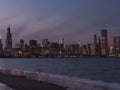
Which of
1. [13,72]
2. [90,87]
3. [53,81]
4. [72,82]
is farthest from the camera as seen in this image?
[13,72]

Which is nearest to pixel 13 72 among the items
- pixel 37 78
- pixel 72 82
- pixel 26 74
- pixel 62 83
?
pixel 26 74

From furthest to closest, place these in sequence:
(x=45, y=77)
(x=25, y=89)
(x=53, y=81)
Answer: (x=45, y=77) < (x=53, y=81) < (x=25, y=89)

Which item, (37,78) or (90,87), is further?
(37,78)

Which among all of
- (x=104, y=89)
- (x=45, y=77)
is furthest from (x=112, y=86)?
(x=45, y=77)

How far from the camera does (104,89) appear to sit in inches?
586

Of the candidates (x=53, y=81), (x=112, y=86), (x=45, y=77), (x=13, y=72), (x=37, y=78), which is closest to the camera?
(x=112, y=86)

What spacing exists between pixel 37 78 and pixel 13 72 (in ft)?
38.6

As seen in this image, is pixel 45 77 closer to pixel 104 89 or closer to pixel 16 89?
pixel 16 89

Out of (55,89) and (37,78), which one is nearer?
(55,89)

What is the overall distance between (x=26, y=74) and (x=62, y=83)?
12.5m

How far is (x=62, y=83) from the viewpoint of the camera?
2231cm

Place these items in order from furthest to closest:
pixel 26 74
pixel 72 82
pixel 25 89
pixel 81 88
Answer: pixel 26 74
pixel 25 89
pixel 72 82
pixel 81 88

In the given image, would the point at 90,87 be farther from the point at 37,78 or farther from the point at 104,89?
the point at 37,78

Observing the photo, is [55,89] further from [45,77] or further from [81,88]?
[45,77]
